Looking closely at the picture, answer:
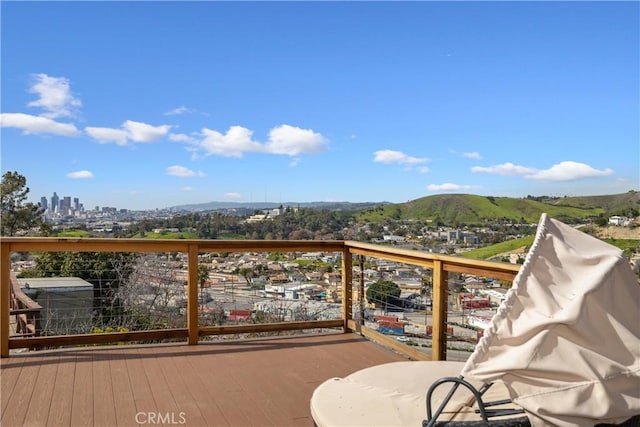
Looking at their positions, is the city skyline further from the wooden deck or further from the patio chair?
the patio chair

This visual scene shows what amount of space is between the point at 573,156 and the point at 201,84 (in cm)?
948

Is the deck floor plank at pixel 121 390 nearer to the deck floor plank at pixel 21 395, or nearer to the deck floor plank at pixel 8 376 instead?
the deck floor plank at pixel 21 395

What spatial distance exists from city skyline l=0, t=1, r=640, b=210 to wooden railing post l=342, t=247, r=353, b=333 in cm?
247

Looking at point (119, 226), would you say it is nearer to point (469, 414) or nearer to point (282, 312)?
point (282, 312)

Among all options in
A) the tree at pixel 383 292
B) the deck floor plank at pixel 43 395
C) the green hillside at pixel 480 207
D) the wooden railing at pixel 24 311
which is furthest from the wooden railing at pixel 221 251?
→ the green hillside at pixel 480 207

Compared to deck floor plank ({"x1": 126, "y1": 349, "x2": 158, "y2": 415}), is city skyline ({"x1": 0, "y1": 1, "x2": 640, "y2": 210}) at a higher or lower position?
higher

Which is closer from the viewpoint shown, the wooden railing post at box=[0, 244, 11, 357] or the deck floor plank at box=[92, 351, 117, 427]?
the deck floor plank at box=[92, 351, 117, 427]

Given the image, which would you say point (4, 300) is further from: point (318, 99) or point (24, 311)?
point (318, 99)

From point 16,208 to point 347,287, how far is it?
5155 millimetres

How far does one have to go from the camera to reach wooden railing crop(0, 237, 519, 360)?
395 cm

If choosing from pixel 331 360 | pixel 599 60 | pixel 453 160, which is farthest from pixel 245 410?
pixel 453 160

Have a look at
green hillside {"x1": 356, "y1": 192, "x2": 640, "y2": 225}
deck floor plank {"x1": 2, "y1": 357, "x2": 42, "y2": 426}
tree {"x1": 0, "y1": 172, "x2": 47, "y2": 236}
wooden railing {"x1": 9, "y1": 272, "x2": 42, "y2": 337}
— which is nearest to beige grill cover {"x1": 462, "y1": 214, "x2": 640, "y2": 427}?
deck floor plank {"x1": 2, "y1": 357, "x2": 42, "y2": 426}

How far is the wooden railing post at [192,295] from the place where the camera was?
4.70m

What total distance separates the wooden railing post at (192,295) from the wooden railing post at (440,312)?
2.30 meters
